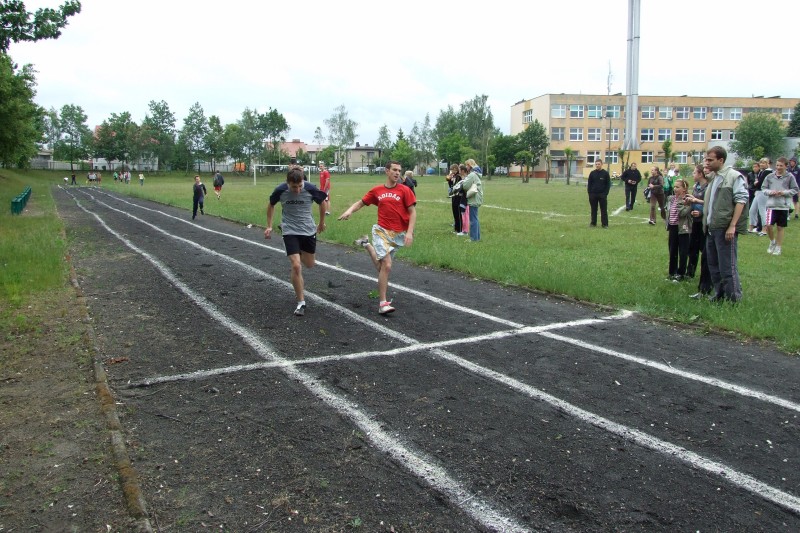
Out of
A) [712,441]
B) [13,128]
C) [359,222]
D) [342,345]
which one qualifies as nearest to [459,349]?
[342,345]

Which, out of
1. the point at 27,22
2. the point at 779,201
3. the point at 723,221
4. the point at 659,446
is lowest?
the point at 659,446

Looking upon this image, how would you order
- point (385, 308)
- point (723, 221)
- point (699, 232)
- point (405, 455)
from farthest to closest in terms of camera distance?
1. point (699, 232)
2. point (723, 221)
3. point (385, 308)
4. point (405, 455)

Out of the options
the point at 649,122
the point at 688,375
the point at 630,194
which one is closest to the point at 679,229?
the point at 688,375

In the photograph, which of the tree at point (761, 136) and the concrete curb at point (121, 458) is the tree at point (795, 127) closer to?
the tree at point (761, 136)

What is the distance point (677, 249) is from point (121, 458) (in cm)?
894

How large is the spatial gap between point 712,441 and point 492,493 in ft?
5.94

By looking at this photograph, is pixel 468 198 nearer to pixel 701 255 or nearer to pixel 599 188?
pixel 599 188

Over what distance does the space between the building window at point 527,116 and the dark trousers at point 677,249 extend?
10690cm

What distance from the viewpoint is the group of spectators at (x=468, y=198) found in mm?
14820

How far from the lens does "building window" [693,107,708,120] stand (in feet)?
337

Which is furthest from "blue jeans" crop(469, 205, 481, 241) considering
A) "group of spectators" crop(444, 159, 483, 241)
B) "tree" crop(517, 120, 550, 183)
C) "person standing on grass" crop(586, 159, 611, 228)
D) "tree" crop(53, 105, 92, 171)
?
"tree" crop(53, 105, 92, 171)

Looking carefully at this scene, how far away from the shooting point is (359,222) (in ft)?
62.7

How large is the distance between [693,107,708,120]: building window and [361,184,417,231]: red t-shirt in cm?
11037

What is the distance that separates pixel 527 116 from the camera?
11406 cm
